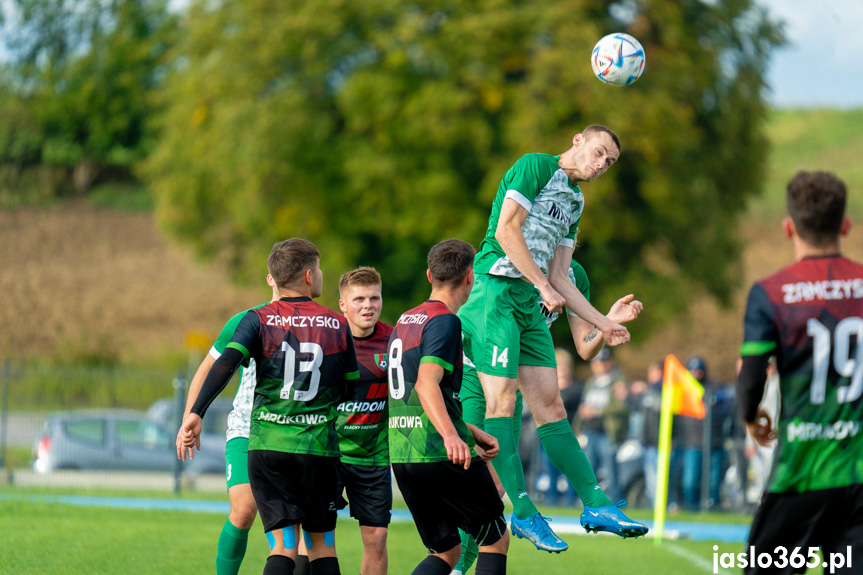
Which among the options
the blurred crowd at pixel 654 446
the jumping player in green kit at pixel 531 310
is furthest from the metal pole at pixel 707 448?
the jumping player in green kit at pixel 531 310

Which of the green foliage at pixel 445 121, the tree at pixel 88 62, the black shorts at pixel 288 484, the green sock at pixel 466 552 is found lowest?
the green sock at pixel 466 552

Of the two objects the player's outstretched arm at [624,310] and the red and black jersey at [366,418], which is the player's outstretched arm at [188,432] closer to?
the red and black jersey at [366,418]

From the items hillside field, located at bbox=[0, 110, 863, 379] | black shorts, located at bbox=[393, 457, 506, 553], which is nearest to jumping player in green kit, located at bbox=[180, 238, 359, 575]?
black shorts, located at bbox=[393, 457, 506, 553]

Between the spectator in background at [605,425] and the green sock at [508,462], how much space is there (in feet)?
31.9

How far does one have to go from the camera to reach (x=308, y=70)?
89.8 feet

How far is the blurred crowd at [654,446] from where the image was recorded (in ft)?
53.0

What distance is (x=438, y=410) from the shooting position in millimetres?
5715

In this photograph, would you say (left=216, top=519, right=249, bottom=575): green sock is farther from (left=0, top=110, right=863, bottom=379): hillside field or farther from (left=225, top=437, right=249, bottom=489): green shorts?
(left=0, top=110, right=863, bottom=379): hillside field

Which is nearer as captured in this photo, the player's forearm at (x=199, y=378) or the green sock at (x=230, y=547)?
the player's forearm at (x=199, y=378)

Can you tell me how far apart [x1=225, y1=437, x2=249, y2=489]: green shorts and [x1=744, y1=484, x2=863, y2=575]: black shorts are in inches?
140

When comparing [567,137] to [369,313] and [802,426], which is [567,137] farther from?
[802,426]

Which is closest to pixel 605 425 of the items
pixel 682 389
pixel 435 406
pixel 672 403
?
pixel 672 403

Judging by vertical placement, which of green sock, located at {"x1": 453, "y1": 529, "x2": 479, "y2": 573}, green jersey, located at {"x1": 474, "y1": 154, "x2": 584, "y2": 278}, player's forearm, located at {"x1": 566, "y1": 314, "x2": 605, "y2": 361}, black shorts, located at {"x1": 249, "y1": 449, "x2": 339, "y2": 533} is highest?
green jersey, located at {"x1": 474, "y1": 154, "x2": 584, "y2": 278}

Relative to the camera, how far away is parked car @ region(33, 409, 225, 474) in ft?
65.6
